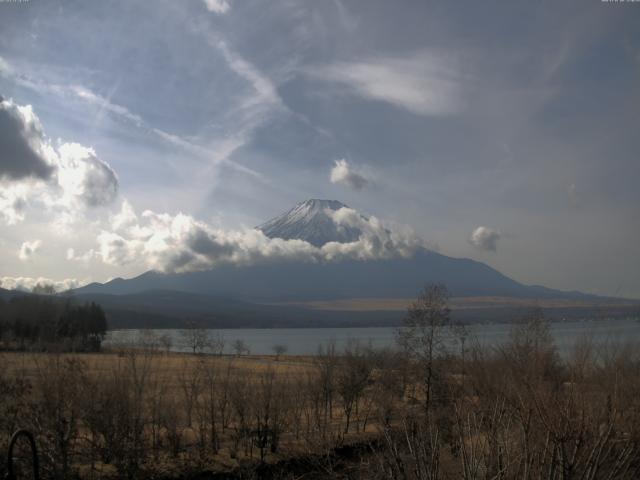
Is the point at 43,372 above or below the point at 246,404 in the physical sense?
above

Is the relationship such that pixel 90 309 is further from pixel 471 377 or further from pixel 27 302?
pixel 471 377

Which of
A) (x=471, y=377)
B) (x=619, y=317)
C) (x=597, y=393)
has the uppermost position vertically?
(x=619, y=317)

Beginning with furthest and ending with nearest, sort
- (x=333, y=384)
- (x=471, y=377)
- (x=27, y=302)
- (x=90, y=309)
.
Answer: (x=90, y=309) → (x=27, y=302) → (x=333, y=384) → (x=471, y=377)

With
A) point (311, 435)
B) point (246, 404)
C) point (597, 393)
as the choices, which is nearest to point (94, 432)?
point (246, 404)

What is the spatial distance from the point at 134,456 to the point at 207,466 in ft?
12.4

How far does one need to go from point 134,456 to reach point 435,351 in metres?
20.0

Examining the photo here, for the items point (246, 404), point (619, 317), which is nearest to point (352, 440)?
point (246, 404)

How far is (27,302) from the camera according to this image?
87875 mm

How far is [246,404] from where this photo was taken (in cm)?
2412

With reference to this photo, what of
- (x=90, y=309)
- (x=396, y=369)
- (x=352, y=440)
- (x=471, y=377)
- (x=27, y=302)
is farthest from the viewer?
(x=90, y=309)

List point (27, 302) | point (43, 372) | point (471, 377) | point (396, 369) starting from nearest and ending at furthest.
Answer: point (43, 372), point (471, 377), point (396, 369), point (27, 302)

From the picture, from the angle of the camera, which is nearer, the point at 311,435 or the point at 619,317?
the point at 619,317

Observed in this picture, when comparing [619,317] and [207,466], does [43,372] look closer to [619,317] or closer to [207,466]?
[207,466]

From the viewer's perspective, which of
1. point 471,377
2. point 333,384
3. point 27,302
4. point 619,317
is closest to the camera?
point 619,317
